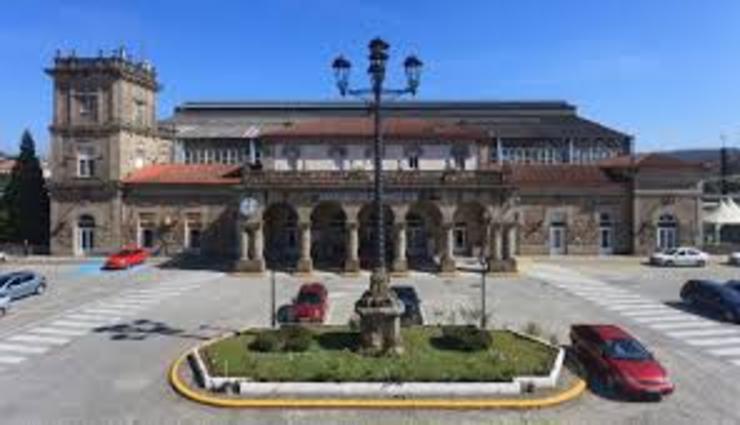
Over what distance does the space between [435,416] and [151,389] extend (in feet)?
26.2

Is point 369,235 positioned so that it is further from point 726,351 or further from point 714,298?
point 726,351

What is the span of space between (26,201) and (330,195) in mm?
27113

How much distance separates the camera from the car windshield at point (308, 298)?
32713 mm

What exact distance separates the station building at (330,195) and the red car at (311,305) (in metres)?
13.7

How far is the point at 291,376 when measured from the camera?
Result: 2130 cm

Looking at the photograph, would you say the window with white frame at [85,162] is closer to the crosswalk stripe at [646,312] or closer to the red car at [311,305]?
the red car at [311,305]

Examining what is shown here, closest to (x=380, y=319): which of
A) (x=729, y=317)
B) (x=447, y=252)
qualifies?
(x=729, y=317)

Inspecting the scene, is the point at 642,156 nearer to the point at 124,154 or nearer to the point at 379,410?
the point at 124,154

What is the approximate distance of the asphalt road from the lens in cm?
1980

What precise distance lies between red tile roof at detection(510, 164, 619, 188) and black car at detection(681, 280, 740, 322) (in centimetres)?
2021

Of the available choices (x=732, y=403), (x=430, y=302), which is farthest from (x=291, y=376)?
(x=430, y=302)

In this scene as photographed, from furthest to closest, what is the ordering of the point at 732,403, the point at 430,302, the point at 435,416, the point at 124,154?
the point at 124,154
the point at 430,302
the point at 732,403
the point at 435,416

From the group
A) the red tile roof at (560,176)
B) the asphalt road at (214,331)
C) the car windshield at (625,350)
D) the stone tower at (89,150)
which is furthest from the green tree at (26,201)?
the car windshield at (625,350)

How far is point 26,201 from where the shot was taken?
6084 centimetres
